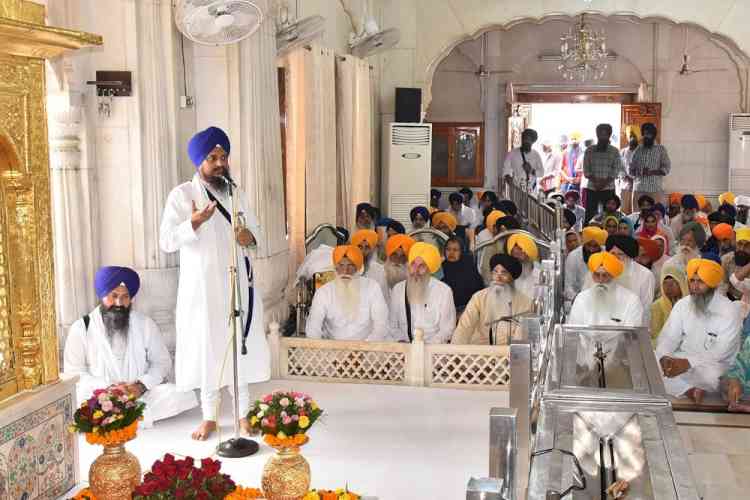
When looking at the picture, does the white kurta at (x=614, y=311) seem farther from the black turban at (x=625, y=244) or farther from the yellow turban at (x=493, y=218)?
the yellow turban at (x=493, y=218)

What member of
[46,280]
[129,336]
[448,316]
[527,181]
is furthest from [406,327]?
[527,181]

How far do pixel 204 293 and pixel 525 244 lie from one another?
3292mm

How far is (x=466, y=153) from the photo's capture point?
1549 cm

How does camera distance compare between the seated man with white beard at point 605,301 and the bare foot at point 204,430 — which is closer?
the bare foot at point 204,430

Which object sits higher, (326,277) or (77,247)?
(77,247)

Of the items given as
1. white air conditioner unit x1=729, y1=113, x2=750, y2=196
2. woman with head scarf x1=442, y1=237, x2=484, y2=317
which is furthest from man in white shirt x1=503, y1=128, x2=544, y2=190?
woman with head scarf x1=442, y1=237, x2=484, y2=317

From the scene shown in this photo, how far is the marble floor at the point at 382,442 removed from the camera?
4.45 m

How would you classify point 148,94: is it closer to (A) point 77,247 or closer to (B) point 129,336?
(A) point 77,247

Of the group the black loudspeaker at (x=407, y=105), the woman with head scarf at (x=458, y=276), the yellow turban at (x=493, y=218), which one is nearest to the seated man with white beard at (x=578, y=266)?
the woman with head scarf at (x=458, y=276)

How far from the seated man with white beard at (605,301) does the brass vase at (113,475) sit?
349cm

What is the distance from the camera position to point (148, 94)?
5742 mm

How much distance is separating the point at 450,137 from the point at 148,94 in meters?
10.1

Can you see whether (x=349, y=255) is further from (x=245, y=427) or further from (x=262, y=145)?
(x=245, y=427)

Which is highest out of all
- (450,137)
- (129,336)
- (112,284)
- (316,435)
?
(450,137)
